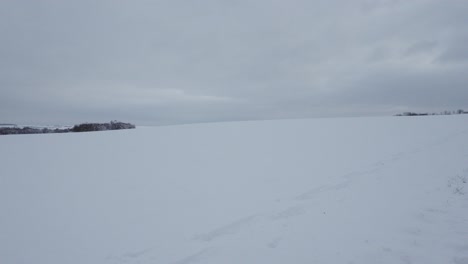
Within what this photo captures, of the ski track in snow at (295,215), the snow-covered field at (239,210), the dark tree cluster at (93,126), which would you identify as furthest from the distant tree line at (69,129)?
the ski track in snow at (295,215)

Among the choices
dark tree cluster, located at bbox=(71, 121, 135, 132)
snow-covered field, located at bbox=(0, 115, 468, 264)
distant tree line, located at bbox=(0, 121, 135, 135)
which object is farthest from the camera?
dark tree cluster, located at bbox=(71, 121, 135, 132)

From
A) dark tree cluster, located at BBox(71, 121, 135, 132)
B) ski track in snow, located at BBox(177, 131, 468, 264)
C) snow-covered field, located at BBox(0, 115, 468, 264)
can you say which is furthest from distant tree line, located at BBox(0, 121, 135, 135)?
ski track in snow, located at BBox(177, 131, 468, 264)

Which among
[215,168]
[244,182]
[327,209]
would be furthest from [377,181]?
[215,168]

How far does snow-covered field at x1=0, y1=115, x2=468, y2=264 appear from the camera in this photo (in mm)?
4043

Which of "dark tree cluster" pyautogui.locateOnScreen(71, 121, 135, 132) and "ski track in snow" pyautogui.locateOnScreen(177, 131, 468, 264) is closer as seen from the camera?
"ski track in snow" pyautogui.locateOnScreen(177, 131, 468, 264)

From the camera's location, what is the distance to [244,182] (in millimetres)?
8594

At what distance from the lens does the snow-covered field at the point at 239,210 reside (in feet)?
13.3

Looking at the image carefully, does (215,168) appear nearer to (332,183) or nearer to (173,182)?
(173,182)

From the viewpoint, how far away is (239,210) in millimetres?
6023

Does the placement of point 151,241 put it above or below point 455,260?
below

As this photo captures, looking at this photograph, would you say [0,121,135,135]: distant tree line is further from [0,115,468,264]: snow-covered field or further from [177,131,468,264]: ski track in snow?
[177,131,468,264]: ski track in snow

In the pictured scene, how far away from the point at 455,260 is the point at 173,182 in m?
7.48

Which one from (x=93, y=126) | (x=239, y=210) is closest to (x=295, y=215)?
(x=239, y=210)

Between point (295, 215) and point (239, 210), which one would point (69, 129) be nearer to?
point (239, 210)
